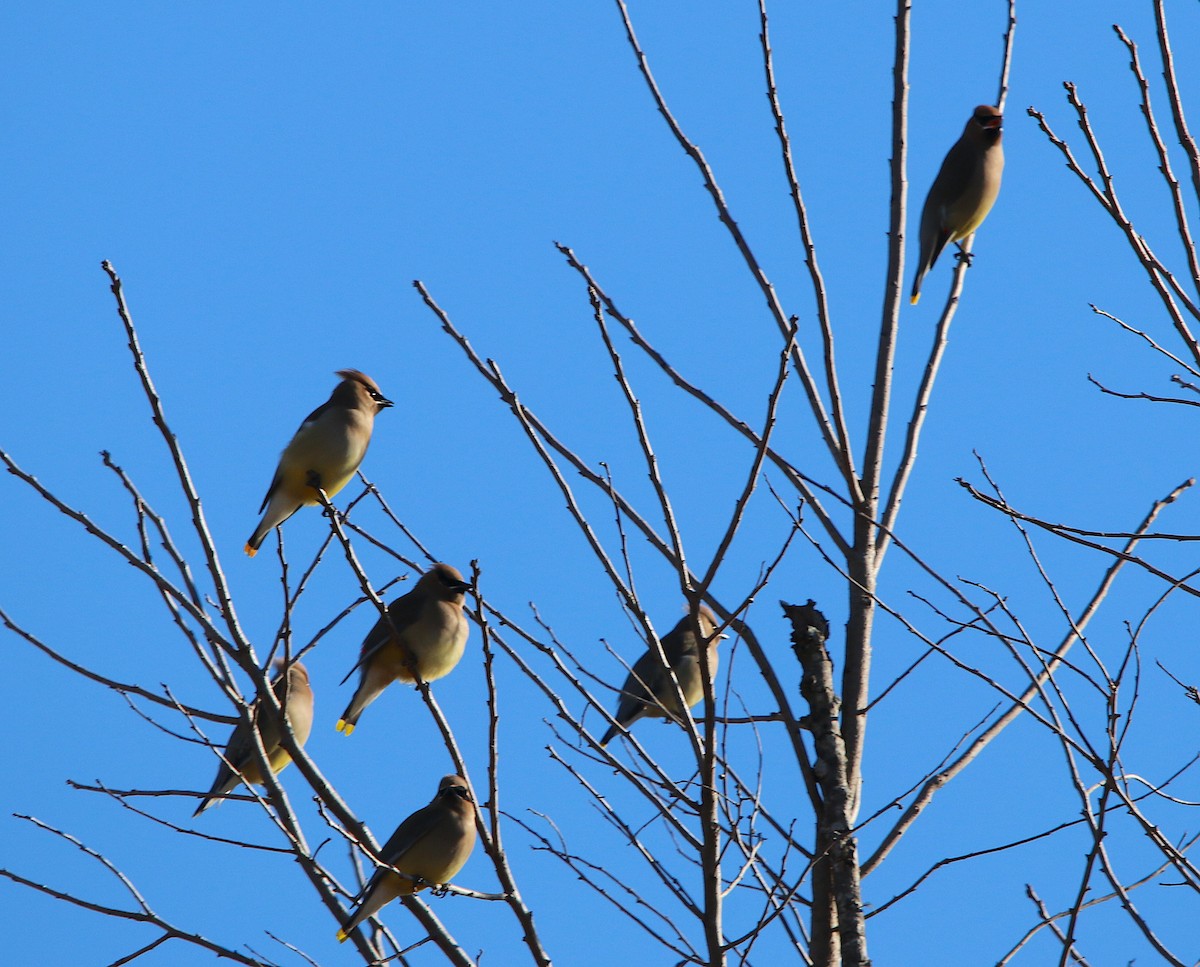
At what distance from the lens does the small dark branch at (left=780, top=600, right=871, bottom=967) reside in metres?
3.63

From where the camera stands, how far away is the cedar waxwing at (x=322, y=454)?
5.55 m

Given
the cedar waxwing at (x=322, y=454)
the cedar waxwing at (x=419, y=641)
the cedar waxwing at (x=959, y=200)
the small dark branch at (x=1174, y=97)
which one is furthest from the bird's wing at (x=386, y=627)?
the small dark branch at (x=1174, y=97)

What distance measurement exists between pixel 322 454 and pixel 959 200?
2.98 m

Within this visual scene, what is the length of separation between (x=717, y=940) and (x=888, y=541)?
1474 mm

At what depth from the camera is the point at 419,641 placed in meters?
5.87

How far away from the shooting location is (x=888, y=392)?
4246mm

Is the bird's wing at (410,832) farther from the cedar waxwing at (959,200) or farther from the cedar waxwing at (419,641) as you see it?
the cedar waxwing at (959,200)

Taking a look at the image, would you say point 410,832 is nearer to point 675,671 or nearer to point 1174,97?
point 675,671

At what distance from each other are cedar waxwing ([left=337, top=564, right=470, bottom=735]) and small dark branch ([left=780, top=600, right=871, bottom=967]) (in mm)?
1996

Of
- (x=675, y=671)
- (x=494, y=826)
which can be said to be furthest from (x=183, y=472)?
(x=675, y=671)

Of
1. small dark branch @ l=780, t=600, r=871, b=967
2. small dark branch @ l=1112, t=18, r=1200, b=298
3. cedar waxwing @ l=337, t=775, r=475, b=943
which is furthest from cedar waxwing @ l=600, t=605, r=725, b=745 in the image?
small dark branch @ l=1112, t=18, r=1200, b=298

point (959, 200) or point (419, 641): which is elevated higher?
point (959, 200)

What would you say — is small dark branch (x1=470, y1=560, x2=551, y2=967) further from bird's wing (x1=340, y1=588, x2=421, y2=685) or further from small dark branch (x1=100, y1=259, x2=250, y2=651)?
bird's wing (x1=340, y1=588, x2=421, y2=685)

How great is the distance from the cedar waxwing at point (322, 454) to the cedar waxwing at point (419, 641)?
0.54 metres
